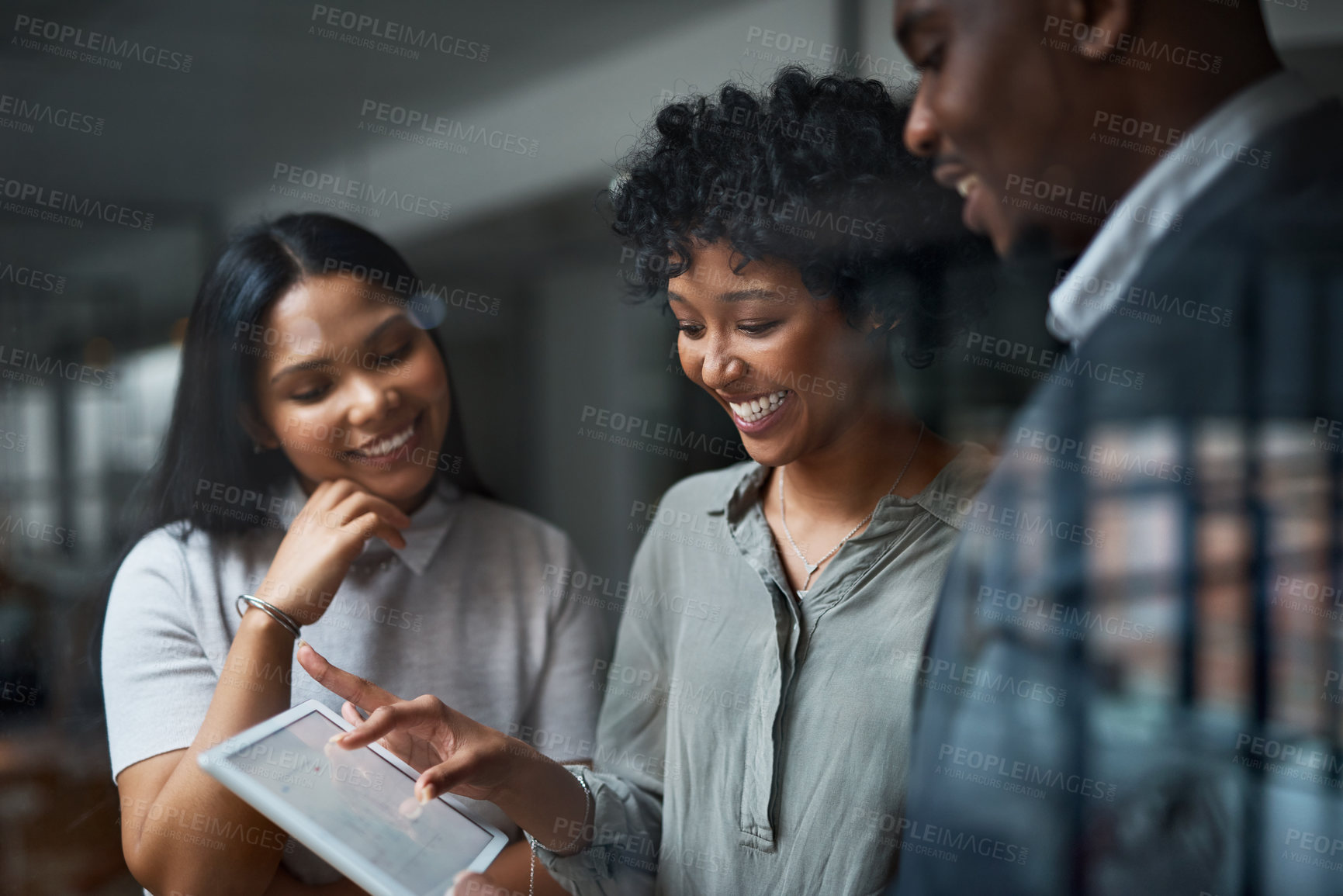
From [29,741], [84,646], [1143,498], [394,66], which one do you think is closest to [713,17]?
[394,66]

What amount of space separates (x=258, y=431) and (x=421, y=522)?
26 cm

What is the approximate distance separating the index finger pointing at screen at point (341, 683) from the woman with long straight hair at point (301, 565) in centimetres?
2

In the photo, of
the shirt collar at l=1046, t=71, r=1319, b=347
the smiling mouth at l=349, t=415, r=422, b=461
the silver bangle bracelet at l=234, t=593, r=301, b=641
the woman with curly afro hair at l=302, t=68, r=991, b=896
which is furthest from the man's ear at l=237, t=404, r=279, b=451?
the shirt collar at l=1046, t=71, r=1319, b=347

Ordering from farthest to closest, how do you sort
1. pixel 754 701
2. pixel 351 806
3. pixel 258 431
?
pixel 258 431 → pixel 754 701 → pixel 351 806

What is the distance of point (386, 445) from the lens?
4.08 feet

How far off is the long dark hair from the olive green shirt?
572 mm

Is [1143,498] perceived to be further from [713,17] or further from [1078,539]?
[713,17]

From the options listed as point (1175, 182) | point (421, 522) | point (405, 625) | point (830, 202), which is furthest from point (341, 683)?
point (1175, 182)

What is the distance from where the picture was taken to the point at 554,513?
135 centimetres

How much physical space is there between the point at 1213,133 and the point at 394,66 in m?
1.12

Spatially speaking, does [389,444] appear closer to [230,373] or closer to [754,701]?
[230,373]

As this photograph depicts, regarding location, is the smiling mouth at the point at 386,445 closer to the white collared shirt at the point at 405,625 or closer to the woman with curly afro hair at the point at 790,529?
the white collared shirt at the point at 405,625

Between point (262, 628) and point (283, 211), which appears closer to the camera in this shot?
point (262, 628)

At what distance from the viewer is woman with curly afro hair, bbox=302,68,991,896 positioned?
3.53 feet
